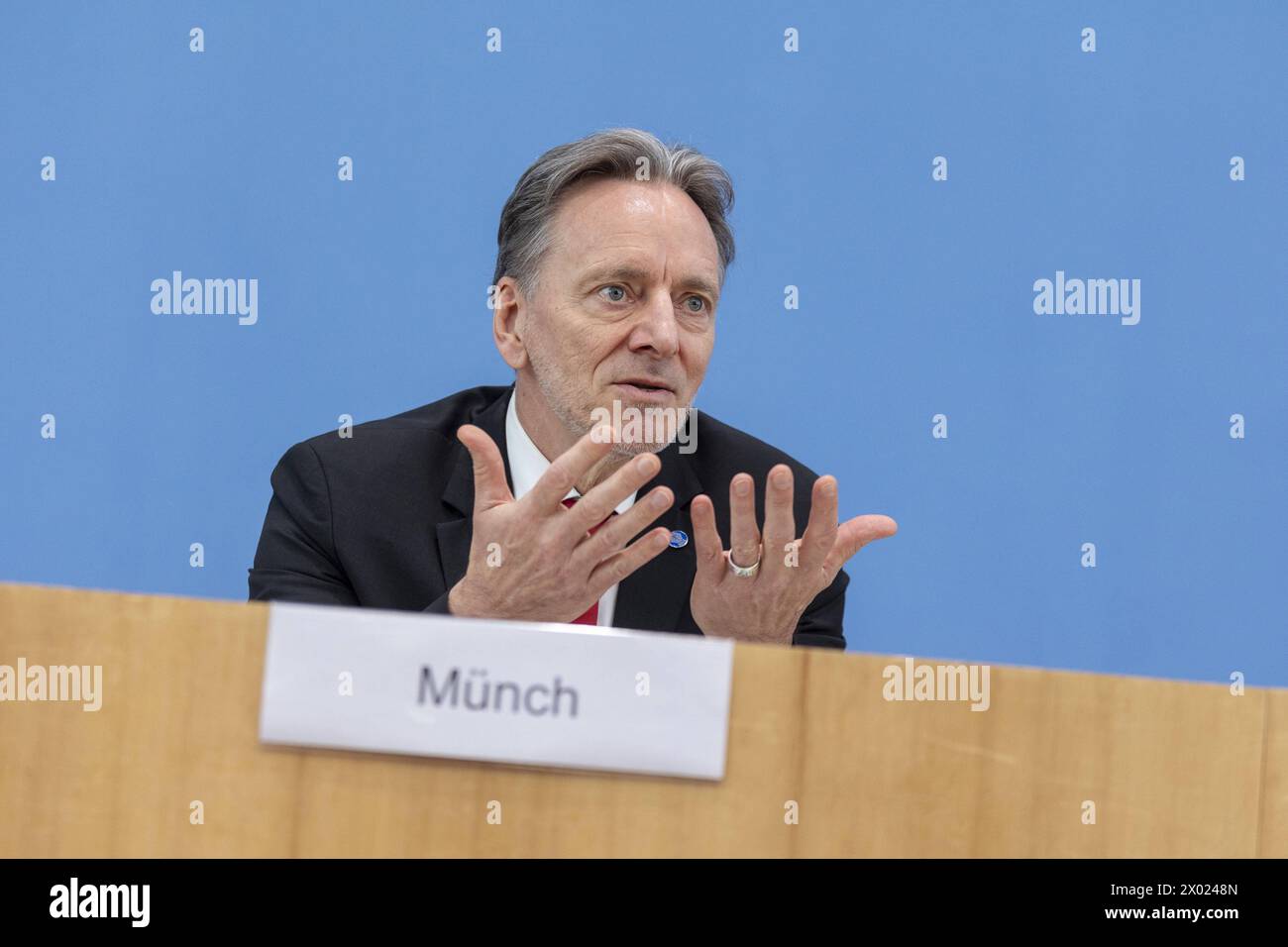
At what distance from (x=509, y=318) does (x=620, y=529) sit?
795mm

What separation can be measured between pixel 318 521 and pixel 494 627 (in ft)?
3.33

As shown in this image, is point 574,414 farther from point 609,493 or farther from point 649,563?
point 609,493

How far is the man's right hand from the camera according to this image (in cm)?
109

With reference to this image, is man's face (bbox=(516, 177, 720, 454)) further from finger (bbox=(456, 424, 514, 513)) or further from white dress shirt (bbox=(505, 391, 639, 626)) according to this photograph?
finger (bbox=(456, 424, 514, 513))

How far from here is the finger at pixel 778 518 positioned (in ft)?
3.78

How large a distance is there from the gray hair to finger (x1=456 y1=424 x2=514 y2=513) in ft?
2.21

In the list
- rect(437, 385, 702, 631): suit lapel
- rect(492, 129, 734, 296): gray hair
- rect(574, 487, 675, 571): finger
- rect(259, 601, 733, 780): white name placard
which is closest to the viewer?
rect(259, 601, 733, 780): white name placard

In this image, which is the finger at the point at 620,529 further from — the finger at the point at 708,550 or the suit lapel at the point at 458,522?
the suit lapel at the point at 458,522

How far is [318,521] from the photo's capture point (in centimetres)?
155

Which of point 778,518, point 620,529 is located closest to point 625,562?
point 620,529

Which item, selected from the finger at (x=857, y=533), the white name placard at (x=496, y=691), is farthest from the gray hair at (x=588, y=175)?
the white name placard at (x=496, y=691)

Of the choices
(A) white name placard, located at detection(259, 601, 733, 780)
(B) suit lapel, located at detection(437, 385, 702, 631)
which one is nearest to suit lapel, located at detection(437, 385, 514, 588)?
(B) suit lapel, located at detection(437, 385, 702, 631)

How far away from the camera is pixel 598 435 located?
1.34 m
